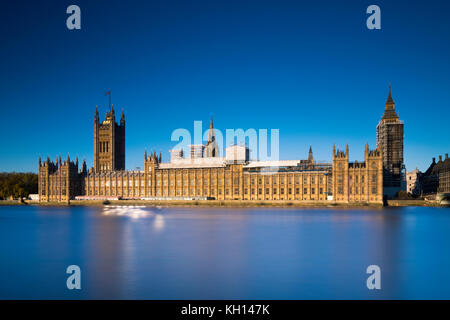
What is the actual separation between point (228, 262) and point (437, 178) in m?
109

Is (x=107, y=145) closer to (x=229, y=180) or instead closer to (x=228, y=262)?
(x=229, y=180)

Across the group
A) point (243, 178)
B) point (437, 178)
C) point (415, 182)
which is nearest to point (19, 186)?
point (243, 178)

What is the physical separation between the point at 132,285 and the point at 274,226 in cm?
2806

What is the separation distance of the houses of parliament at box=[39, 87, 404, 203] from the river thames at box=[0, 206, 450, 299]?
40.5 metres

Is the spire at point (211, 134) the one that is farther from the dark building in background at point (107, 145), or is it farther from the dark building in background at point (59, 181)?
the dark building in background at point (59, 181)

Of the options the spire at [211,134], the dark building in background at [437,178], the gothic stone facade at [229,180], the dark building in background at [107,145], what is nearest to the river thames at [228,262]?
the gothic stone facade at [229,180]

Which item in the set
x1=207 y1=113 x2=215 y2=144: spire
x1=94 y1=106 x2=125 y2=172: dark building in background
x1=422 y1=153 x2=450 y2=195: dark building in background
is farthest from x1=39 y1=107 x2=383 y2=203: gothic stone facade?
x1=422 y1=153 x2=450 y2=195: dark building in background

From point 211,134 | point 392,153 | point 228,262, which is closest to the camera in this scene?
point 228,262

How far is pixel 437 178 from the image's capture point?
112375mm

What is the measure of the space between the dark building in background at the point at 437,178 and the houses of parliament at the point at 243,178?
1309 cm

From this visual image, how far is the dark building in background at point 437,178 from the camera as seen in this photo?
100 metres
